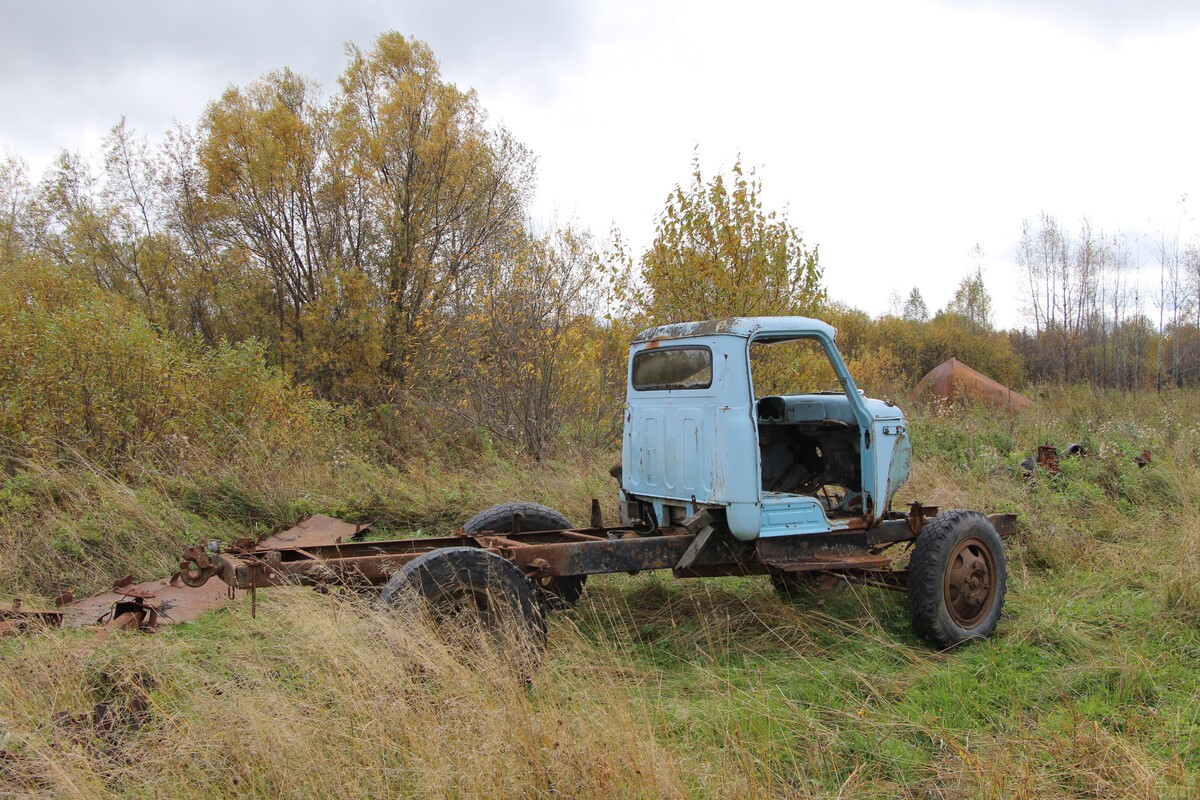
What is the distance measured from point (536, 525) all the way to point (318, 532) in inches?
102

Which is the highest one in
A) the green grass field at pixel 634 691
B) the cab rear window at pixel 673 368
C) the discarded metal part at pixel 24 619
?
the cab rear window at pixel 673 368

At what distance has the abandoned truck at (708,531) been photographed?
4344mm

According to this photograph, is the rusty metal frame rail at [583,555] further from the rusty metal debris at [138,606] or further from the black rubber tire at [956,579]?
the black rubber tire at [956,579]

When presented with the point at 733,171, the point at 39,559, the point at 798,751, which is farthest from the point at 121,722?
the point at 733,171

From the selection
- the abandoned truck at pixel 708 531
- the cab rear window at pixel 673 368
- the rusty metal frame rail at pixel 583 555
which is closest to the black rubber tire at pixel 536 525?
the abandoned truck at pixel 708 531

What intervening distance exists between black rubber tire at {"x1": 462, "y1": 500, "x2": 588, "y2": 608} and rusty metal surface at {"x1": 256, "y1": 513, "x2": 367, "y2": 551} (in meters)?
1.69

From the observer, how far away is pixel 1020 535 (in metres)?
7.23

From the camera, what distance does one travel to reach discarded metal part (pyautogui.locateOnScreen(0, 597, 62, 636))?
15.1ft

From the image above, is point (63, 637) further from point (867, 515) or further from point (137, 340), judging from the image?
point (137, 340)

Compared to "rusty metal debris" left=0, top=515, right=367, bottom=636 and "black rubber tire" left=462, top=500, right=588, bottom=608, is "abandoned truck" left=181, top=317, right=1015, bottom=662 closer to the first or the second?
"black rubber tire" left=462, top=500, right=588, bottom=608

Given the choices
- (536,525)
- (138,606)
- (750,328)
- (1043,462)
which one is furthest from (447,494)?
(1043,462)

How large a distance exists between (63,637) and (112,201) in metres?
17.5

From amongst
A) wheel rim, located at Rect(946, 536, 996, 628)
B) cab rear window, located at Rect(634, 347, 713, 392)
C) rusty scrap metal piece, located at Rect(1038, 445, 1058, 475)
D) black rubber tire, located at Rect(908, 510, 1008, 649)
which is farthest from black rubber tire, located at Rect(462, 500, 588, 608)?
rusty scrap metal piece, located at Rect(1038, 445, 1058, 475)

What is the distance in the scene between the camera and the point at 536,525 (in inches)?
233
